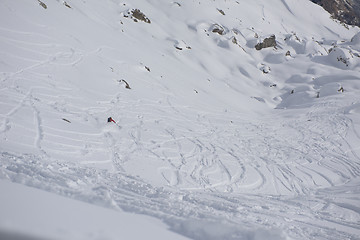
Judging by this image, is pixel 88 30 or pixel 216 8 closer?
pixel 88 30

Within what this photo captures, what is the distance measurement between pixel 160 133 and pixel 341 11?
58036 millimetres

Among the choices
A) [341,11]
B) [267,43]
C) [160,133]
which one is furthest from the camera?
[341,11]

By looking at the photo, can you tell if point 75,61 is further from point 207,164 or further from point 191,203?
point 191,203

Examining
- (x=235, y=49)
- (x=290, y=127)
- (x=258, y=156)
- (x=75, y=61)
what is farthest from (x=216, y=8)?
(x=258, y=156)

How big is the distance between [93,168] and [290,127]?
12772 millimetres

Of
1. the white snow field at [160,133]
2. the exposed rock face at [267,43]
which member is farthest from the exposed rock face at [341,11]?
the white snow field at [160,133]

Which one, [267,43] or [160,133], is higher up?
[267,43]

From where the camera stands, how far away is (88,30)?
17031 millimetres

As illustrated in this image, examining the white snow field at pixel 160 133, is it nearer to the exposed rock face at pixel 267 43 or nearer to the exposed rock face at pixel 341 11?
the exposed rock face at pixel 267 43

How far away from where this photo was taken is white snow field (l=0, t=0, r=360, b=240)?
3.54 m

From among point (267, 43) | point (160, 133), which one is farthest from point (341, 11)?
point (160, 133)

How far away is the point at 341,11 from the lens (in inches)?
2063

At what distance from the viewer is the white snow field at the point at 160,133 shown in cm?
354

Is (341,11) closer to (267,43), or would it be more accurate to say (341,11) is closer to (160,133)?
(267,43)
